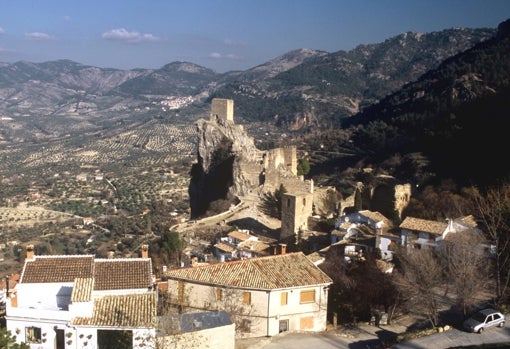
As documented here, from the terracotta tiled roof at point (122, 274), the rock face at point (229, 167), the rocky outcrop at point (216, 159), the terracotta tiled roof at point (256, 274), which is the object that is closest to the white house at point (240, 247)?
the rock face at point (229, 167)

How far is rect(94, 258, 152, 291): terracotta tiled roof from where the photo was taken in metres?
16.4

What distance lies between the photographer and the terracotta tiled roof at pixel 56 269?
53.4 ft

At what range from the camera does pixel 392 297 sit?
18.7 meters

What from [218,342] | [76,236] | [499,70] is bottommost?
[76,236]

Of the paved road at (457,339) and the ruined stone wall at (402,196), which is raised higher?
the ruined stone wall at (402,196)

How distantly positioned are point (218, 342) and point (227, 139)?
1216 inches

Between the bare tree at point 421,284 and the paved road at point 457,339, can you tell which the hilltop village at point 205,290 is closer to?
the bare tree at point 421,284

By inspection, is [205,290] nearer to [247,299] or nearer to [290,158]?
[247,299]

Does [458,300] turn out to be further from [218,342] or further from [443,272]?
[218,342]

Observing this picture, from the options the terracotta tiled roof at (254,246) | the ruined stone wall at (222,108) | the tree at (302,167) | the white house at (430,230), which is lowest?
the terracotta tiled roof at (254,246)

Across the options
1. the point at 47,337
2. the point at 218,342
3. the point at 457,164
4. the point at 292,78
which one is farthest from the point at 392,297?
the point at 292,78

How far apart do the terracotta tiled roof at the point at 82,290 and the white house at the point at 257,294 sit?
133 inches

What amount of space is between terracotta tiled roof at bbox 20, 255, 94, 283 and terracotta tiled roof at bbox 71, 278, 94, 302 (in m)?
0.97

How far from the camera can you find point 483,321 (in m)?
16.7
